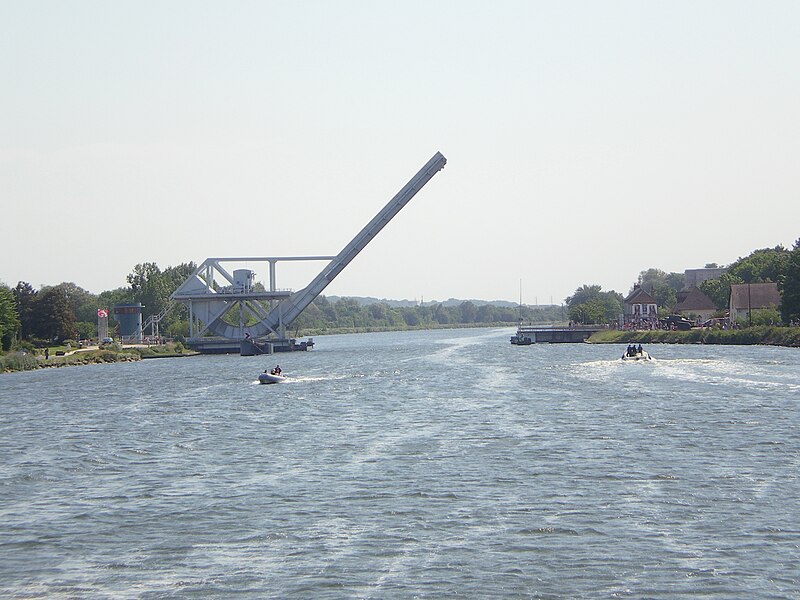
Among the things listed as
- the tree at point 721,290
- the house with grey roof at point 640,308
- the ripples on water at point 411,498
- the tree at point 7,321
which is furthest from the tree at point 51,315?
the tree at point 721,290

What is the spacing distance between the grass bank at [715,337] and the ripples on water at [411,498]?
41.3 m

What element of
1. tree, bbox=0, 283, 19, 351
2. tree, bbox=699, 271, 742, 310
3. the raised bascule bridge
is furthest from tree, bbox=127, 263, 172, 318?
tree, bbox=699, 271, 742, 310

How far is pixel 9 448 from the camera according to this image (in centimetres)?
2869

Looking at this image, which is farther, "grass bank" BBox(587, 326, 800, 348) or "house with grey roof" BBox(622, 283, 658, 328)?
"house with grey roof" BBox(622, 283, 658, 328)

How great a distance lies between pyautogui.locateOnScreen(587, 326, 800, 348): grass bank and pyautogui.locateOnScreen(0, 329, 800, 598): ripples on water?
135 feet

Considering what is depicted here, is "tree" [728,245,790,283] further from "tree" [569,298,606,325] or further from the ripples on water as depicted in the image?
the ripples on water

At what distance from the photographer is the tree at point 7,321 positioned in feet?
245

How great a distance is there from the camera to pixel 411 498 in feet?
62.7

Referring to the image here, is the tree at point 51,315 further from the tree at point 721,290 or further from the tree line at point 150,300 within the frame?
the tree at point 721,290

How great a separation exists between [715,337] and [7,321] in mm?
56912

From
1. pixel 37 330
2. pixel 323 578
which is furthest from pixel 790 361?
pixel 37 330

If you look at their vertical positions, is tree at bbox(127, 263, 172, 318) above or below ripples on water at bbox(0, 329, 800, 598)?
above

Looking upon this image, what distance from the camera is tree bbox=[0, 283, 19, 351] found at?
74.6 meters

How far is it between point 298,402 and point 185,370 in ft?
98.3
